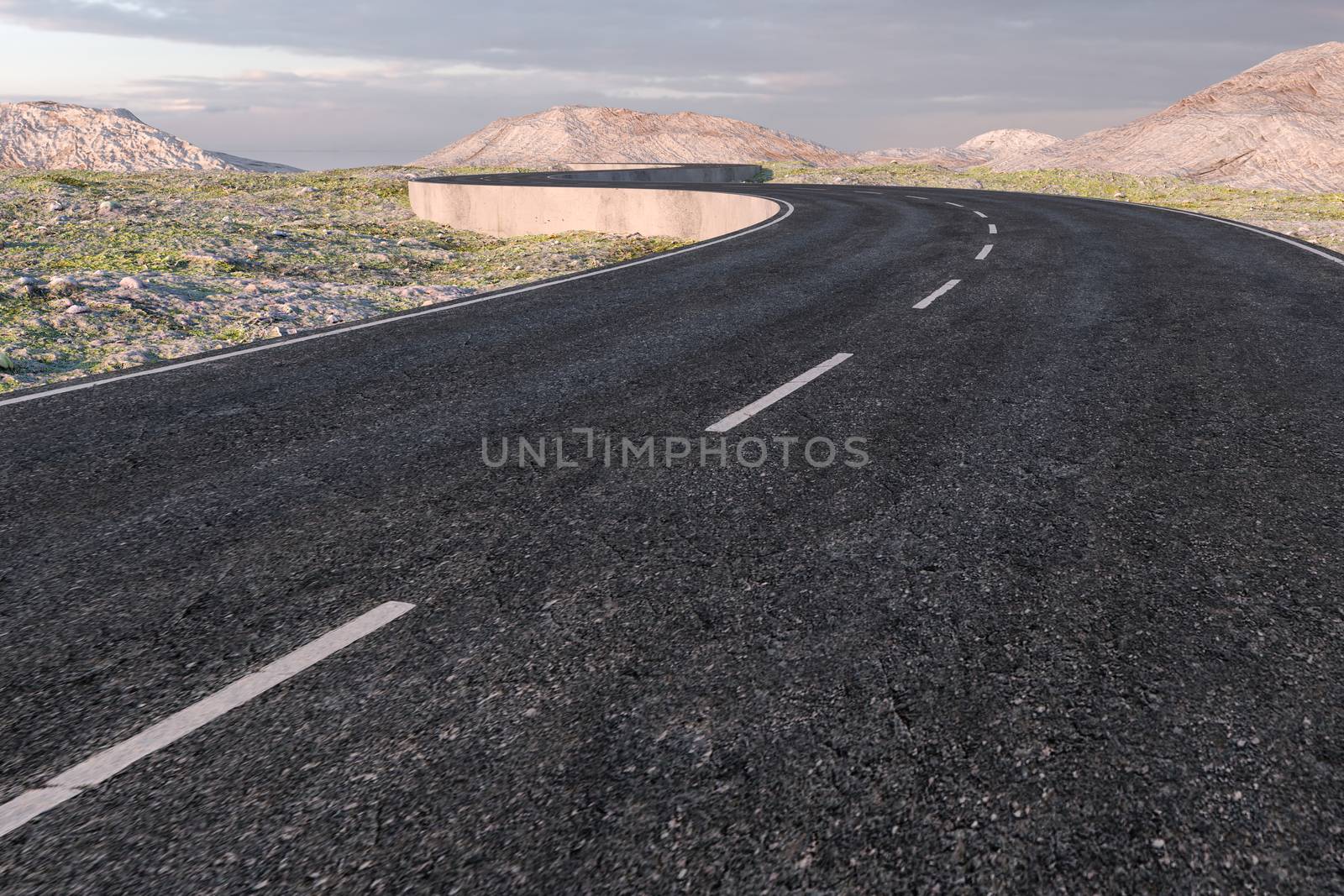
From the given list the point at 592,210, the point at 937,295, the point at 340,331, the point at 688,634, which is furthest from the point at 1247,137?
the point at 688,634

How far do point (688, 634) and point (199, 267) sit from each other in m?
14.3

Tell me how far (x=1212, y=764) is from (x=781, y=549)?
1.77 meters

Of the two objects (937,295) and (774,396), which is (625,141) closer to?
(937,295)

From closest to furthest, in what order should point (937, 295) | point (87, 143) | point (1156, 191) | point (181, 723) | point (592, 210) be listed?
1. point (181, 723)
2. point (937, 295)
3. point (592, 210)
4. point (1156, 191)
5. point (87, 143)

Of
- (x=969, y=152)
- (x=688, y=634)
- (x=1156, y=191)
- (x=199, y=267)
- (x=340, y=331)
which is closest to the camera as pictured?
(x=688, y=634)

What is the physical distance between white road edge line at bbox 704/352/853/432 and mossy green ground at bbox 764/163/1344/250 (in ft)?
45.9

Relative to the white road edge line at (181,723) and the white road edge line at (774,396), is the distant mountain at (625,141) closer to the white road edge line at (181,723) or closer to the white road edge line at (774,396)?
the white road edge line at (774,396)

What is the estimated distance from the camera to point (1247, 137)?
203 ft

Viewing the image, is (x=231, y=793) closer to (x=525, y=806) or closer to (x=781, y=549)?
(x=525, y=806)

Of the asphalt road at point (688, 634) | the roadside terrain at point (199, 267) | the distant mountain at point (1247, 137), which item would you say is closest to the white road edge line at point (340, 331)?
the asphalt road at point (688, 634)

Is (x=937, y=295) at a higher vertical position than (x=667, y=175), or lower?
higher

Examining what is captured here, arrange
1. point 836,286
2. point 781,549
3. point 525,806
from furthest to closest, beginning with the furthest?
point 836,286, point 781,549, point 525,806

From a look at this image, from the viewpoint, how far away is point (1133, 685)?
2883mm

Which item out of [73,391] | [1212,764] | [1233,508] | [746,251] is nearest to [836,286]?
[746,251]
